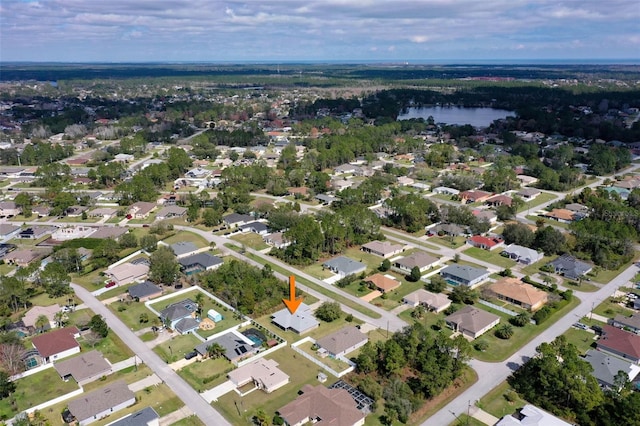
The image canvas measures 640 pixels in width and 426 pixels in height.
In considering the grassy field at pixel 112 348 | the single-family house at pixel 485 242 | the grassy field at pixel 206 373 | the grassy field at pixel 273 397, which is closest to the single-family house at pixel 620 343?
the single-family house at pixel 485 242

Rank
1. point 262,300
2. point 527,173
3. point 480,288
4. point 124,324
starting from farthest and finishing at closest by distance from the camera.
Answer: point 527,173 → point 480,288 → point 262,300 → point 124,324

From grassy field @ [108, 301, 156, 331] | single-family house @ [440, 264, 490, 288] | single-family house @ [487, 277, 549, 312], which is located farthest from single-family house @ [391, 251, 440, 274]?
grassy field @ [108, 301, 156, 331]

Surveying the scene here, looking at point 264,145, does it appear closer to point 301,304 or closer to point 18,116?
point 301,304

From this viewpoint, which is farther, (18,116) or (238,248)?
(18,116)

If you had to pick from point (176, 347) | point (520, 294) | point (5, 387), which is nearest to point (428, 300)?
point (520, 294)

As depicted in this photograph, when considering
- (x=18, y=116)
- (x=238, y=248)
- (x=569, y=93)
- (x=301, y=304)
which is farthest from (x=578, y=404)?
(x=569, y=93)

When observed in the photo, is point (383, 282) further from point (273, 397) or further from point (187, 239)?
point (187, 239)

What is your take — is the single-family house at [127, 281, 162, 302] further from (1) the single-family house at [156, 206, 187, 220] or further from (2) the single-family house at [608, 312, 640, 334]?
(2) the single-family house at [608, 312, 640, 334]
